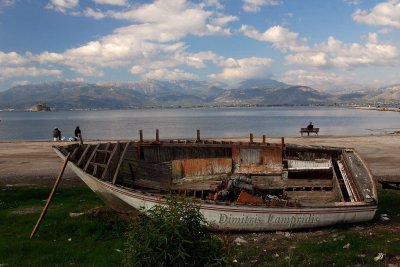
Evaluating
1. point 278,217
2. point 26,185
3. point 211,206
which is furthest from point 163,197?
point 26,185

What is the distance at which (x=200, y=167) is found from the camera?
19.4 meters

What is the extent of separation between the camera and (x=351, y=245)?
37.7 ft

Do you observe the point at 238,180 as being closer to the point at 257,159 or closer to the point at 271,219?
the point at 257,159

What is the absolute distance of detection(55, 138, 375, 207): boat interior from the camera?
16.0m

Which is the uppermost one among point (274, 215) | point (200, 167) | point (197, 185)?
point (200, 167)

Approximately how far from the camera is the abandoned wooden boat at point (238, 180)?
1299 cm

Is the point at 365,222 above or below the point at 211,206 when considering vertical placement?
below

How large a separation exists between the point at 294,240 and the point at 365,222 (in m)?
3.15

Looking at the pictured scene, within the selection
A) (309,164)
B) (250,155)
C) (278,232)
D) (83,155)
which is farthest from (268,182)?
(83,155)

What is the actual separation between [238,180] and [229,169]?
2.72 meters

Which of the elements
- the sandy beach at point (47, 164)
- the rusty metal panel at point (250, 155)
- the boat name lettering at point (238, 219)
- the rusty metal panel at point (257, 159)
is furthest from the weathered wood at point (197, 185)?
the sandy beach at point (47, 164)

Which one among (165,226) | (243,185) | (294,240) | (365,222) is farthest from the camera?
(243,185)

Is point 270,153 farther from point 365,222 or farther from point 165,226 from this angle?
point 165,226

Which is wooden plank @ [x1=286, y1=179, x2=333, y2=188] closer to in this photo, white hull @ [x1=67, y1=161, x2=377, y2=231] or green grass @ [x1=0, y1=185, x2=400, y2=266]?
green grass @ [x1=0, y1=185, x2=400, y2=266]
